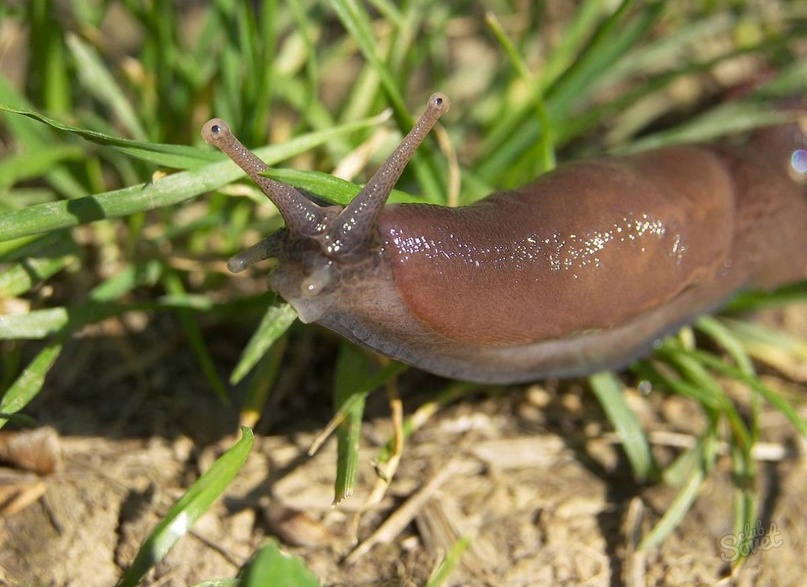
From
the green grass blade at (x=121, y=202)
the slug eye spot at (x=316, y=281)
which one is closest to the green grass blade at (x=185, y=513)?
the slug eye spot at (x=316, y=281)

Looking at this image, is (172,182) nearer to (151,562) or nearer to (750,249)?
(151,562)

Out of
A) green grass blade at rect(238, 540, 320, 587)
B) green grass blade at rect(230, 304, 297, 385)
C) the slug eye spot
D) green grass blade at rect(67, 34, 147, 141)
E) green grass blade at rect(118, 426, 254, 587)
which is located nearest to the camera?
green grass blade at rect(238, 540, 320, 587)

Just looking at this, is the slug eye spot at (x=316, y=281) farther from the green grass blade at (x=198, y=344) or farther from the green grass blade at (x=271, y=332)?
the green grass blade at (x=198, y=344)

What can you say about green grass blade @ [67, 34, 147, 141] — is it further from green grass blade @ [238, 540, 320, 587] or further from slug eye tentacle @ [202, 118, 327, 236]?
green grass blade @ [238, 540, 320, 587]

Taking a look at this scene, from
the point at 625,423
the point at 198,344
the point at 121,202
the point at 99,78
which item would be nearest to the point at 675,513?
Answer: the point at 625,423

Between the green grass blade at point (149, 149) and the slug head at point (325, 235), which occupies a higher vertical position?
the green grass blade at point (149, 149)

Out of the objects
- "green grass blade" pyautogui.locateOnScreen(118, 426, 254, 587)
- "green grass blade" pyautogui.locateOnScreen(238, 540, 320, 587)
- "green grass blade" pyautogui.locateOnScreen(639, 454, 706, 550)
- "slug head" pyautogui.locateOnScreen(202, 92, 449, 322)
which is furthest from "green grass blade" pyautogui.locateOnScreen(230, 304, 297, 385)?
"green grass blade" pyautogui.locateOnScreen(639, 454, 706, 550)
